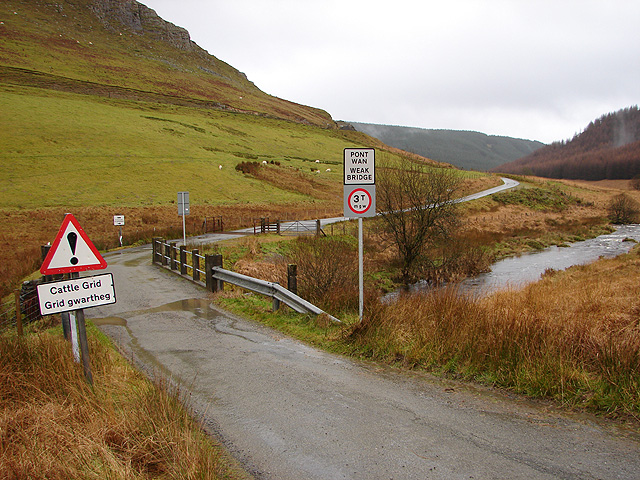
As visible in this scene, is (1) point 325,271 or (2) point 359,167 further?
(1) point 325,271

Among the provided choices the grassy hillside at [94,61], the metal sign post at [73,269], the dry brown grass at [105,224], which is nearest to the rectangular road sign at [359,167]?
the metal sign post at [73,269]

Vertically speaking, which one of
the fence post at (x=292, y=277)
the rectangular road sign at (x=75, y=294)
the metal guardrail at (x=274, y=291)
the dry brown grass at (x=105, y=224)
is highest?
the rectangular road sign at (x=75, y=294)

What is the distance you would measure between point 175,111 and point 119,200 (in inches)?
2457

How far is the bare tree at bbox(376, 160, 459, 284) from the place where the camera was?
2136 centimetres

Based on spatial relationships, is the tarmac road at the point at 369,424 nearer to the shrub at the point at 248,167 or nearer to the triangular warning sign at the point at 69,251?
the triangular warning sign at the point at 69,251

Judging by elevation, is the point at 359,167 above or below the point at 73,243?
above

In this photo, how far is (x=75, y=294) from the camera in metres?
4.71

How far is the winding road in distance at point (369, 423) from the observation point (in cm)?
371

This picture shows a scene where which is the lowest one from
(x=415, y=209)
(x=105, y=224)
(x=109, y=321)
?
(x=105, y=224)

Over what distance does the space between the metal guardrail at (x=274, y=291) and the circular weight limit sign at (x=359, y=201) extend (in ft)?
7.07

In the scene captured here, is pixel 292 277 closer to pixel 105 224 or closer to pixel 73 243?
pixel 73 243

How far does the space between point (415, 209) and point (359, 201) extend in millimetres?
14543

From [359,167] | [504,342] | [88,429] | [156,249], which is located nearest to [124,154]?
[156,249]

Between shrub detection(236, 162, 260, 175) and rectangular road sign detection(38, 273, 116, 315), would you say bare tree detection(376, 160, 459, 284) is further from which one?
shrub detection(236, 162, 260, 175)
